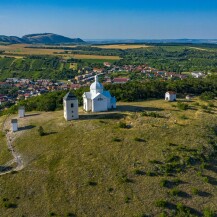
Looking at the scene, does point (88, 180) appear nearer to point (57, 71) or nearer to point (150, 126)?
point (150, 126)

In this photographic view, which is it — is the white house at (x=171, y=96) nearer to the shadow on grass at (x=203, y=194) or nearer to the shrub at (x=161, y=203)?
the shadow on grass at (x=203, y=194)

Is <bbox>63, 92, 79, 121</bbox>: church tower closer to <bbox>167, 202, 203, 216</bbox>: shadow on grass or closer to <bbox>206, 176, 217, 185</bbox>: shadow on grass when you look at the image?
<bbox>167, 202, 203, 216</bbox>: shadow on grass

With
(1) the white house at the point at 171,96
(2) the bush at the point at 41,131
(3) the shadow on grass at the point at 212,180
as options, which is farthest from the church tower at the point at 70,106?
(3) the shadow on grass at the point at 212,180

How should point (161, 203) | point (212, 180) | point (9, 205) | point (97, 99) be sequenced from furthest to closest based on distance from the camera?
point (97, 99) < point (212, 180) < point (161, 203) < point (9, 205)

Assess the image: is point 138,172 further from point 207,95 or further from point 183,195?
point 207,95

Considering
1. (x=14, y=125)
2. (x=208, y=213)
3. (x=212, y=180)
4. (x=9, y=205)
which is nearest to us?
(x=208, y=213)

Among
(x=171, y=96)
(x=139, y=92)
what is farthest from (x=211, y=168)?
(x=139, y=92)

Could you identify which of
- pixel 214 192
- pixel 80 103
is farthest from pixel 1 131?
pixel 214 192

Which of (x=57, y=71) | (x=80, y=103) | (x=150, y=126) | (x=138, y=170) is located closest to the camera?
(x=138, y=170)
